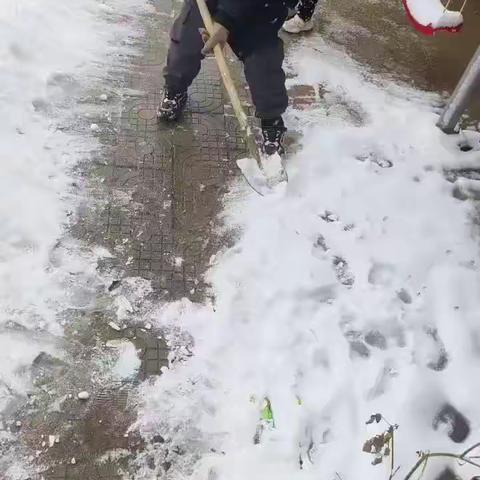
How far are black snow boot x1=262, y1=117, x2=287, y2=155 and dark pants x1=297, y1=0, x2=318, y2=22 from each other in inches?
39.7

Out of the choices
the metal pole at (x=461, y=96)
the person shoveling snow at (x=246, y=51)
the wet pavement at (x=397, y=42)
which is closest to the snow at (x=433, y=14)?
the metal pole at (x=461, y=96)

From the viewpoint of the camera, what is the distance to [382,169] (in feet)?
10.5

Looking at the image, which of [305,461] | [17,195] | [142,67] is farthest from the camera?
[142,67]

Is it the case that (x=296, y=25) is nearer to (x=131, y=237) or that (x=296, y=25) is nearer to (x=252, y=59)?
(x=252, y=59)

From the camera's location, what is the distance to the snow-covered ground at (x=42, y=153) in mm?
2453

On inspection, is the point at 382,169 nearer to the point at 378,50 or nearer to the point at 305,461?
the point at 378,50

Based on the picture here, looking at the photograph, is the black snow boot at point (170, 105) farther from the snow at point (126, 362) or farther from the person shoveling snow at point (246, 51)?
the snow at point (126, 362)

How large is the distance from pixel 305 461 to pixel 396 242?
1134 mm

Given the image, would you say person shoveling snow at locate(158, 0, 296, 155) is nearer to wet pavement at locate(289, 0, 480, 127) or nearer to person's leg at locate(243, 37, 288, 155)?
person's leg at locate(243, 37, 288, 155)

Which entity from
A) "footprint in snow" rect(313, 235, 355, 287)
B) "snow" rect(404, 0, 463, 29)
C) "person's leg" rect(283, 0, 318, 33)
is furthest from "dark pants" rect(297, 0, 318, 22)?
"footprint in snow" rect(313, 235, 355, 287)

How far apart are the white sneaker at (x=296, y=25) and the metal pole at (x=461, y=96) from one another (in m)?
1.08

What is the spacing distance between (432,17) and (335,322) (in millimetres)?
1782

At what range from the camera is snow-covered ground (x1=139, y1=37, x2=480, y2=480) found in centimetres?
227

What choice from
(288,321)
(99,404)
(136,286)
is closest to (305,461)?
(288,321)
